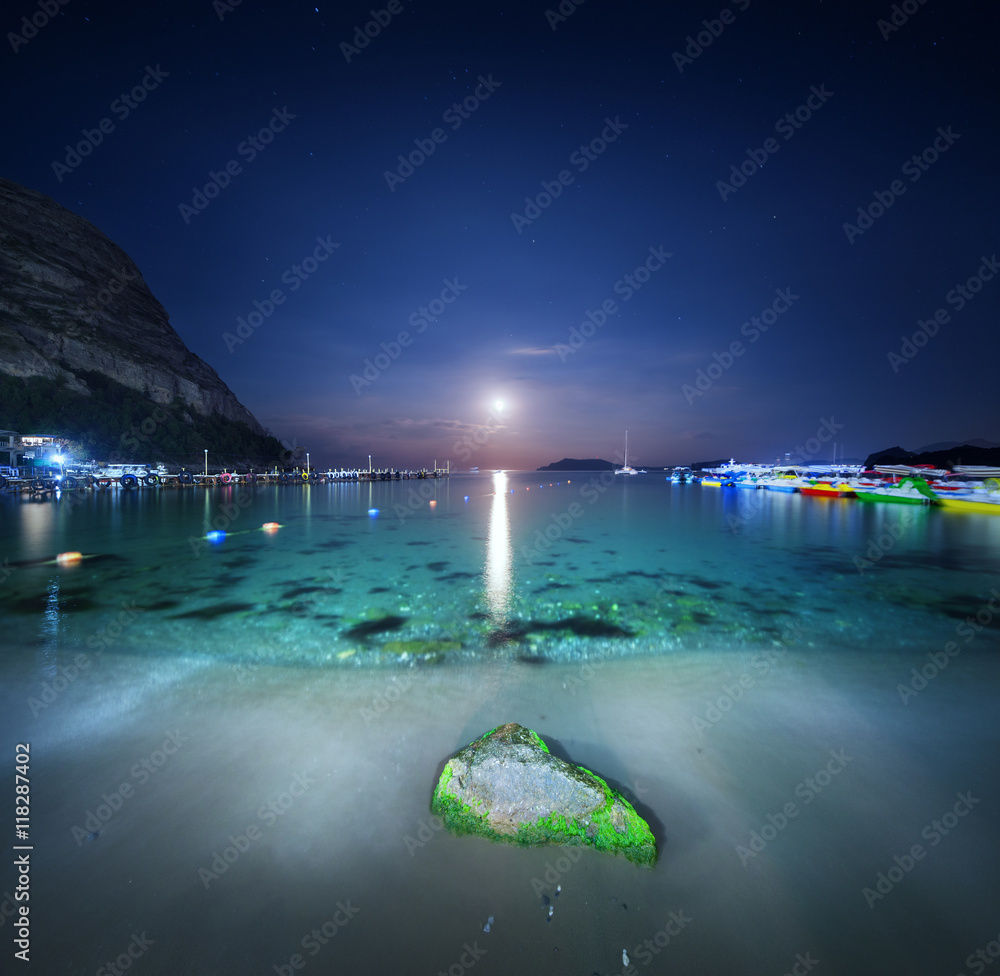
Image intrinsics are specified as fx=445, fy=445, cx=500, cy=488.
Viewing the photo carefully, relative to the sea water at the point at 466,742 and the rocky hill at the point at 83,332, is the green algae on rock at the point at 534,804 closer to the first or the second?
the sea water at the point at 466,742

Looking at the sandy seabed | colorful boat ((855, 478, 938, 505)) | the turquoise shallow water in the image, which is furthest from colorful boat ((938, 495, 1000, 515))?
the sandy seabed

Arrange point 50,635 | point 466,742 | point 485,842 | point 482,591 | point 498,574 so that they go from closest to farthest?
point 485,842
point 466,742
point 50,635
point 482,591
point 498,574

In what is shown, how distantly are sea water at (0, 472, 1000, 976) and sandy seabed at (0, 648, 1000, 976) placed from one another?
21mm

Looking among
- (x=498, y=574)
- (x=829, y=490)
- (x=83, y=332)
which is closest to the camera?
(x=498, y=574)

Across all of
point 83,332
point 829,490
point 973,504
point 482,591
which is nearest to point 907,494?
point 973,504

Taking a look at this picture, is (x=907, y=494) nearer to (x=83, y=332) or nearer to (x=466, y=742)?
(x=466, y=742)

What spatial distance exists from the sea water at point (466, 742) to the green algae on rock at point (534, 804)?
0.12 meters

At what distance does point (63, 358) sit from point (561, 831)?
506ft

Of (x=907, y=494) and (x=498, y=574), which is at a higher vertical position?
(x=907, y=494)

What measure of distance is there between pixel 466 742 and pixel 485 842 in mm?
1588

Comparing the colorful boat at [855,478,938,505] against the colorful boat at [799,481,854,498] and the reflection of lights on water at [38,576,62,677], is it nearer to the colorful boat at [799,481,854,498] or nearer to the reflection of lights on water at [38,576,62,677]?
the colorful boat at [799,481,854,498]

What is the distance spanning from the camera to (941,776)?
4500 mm

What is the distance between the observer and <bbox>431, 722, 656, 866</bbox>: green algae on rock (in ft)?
11.5

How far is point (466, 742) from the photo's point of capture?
5.14m
